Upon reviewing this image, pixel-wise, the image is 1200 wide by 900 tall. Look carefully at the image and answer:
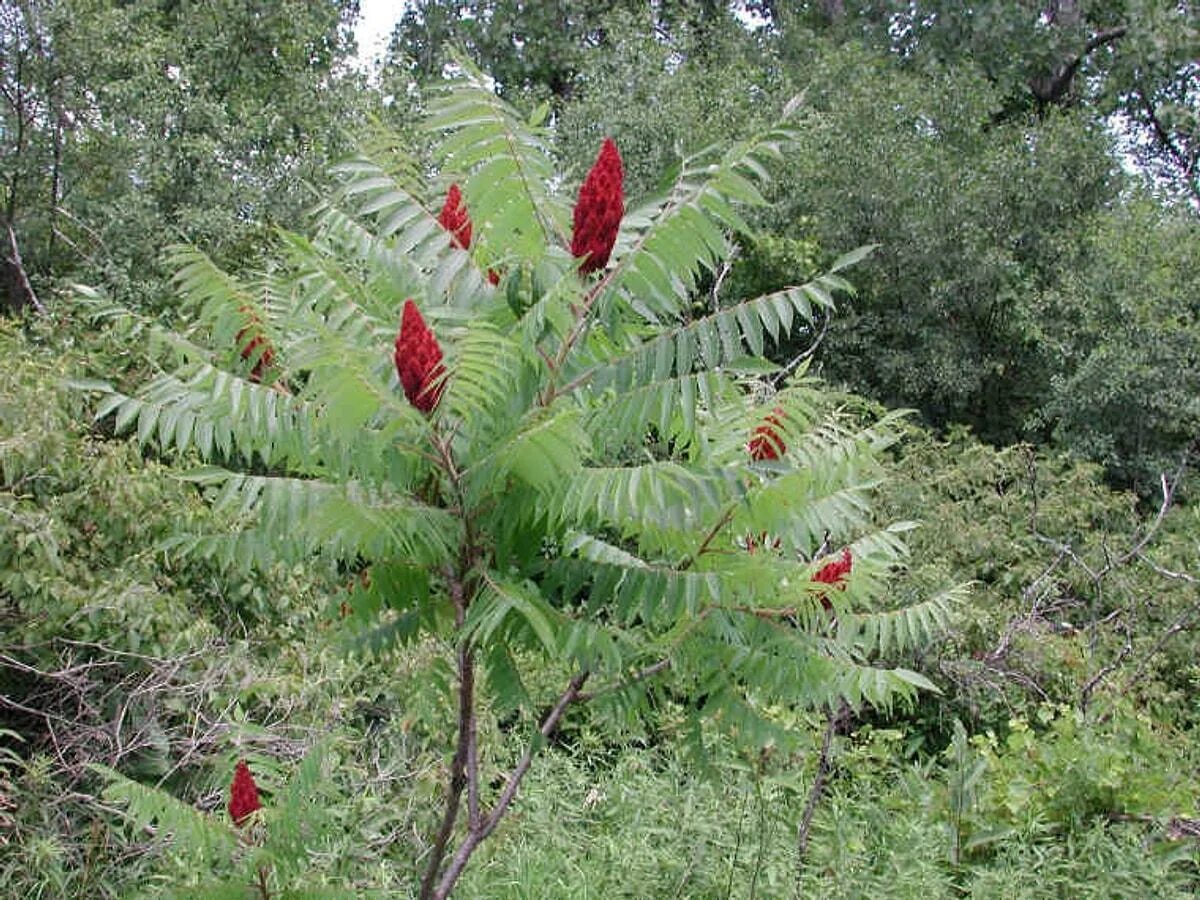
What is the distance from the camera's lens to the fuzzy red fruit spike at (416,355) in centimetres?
175

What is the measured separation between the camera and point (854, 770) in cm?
554

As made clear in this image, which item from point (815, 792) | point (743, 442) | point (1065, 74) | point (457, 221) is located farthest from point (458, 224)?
point (1065, 74)

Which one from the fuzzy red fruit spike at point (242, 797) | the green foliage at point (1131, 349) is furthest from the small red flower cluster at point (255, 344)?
the green foliage at point (1131, 349)

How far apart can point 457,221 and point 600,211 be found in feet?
1.37

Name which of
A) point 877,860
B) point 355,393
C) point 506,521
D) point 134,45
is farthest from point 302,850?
point 134,45

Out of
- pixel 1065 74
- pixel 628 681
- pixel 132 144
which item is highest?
pixel 1065 74

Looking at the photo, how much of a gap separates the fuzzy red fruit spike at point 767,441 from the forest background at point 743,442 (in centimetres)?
19

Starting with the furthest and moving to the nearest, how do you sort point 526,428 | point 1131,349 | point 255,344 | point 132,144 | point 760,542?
1. point 1131,349
2. point 132,144
3. point 760,542
4. point 255,344
5. point 526,428

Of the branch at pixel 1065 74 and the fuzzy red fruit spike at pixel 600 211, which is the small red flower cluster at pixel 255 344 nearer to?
the fuzzy red fruit spike at pixel 600 211

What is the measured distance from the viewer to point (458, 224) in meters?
2.16

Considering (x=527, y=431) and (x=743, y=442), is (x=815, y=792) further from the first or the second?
(x=527, y=431)

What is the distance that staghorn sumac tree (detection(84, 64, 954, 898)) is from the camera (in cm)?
185

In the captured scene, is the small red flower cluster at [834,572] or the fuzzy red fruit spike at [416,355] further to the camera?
the small red flower cluster at [834,572]

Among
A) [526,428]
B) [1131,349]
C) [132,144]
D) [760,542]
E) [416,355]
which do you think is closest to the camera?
[416,355]
